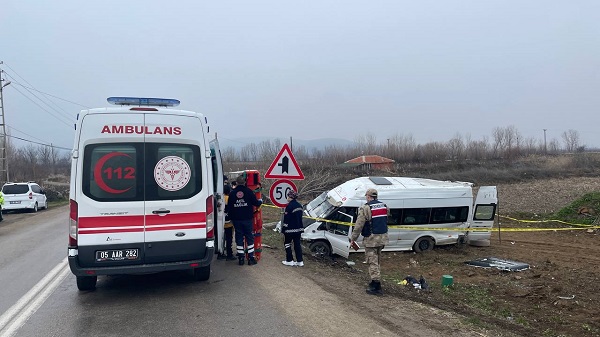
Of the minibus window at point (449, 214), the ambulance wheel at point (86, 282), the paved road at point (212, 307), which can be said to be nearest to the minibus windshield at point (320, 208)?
the minibus window at point (449, 214)

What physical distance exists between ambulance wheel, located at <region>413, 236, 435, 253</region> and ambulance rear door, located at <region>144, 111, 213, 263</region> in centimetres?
975

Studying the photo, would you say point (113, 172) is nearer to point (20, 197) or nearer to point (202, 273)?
point (202, 273)

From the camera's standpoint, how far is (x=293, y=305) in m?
6.87

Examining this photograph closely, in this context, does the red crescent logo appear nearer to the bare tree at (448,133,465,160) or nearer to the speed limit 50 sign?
the speed limit 50 sign

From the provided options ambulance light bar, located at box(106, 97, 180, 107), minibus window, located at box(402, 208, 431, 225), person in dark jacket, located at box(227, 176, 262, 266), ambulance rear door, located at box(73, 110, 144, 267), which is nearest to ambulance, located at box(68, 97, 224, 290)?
ambulance rear door, located at box(73, 110, 144, 267)

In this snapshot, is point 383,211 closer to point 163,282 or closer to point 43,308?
point 163,282

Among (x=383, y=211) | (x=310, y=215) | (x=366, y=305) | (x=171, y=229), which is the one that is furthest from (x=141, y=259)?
(x=310, y=215)

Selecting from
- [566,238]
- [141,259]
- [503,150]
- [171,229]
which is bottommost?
[566,238]

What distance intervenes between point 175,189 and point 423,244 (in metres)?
10.5

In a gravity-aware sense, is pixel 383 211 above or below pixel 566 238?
above

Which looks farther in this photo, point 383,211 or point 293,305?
point 383,211

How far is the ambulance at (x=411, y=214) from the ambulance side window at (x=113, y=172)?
7373 mm

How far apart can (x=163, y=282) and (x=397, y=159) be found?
6085 cm

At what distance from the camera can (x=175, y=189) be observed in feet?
23.7
